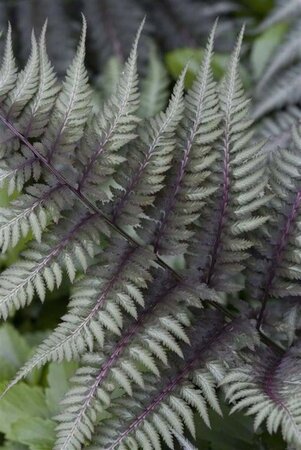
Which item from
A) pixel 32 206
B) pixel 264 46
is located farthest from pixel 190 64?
pixel 32 206

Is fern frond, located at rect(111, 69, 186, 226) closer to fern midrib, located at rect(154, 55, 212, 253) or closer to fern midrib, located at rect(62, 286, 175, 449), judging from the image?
fern midrib, located at rect(154, 55, 212, 253)

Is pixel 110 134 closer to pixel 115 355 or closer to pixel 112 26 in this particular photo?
pixel 115 355

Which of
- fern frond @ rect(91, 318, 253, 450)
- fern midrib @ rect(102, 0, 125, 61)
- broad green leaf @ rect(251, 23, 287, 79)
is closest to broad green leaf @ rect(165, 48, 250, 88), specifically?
broad green leaf @ rect(251, 23, 287, 79)

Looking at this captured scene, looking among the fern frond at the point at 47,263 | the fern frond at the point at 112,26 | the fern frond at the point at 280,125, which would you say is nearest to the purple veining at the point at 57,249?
the fern frond at the point at 47,263

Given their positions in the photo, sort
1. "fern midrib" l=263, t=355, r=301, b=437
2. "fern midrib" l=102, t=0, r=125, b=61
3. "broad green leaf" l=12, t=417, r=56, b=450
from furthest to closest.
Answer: "fern midrib" l=102, t=0, r=125, b=61 → "broad green leaf" l=12, t=417, r=56, b=450 → "fern midrib" l=263, t=355, r=301, b=437

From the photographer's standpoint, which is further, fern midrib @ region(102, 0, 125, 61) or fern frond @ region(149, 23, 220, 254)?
fern midrib @ region(102, 0, 125, 61)

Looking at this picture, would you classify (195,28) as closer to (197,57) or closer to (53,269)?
(197,57)

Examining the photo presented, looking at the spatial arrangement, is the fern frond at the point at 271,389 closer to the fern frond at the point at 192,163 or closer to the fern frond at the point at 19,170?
the fern frond at the point at 192,163
